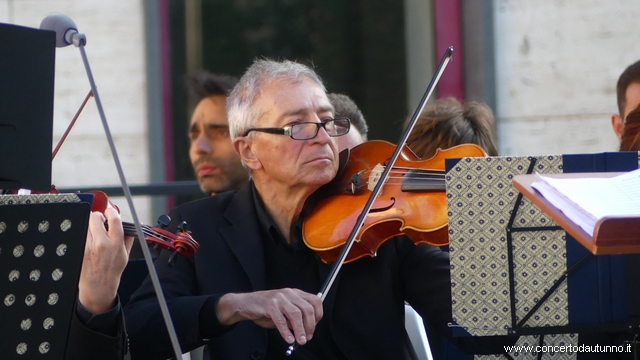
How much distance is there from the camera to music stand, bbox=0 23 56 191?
5.37 ft

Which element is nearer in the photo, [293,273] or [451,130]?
[293,273]

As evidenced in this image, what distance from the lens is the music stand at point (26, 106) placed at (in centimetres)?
164

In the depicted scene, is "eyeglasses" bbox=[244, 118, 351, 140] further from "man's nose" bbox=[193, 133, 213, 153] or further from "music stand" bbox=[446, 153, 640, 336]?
"man's nose" bbox=[193, 133, 213, 153]

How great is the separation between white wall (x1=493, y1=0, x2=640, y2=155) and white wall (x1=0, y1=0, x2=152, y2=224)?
196 centimetres

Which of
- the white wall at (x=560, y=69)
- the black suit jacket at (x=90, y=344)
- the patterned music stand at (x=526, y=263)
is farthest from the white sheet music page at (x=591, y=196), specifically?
the white wall at (x=560, y=69)

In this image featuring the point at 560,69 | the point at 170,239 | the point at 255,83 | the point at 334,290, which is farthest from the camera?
the point at 560,69

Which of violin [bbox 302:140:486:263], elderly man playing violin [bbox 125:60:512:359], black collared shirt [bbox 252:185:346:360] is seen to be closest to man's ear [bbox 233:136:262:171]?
elderly man playing violin [bbox 125:60:512:359]

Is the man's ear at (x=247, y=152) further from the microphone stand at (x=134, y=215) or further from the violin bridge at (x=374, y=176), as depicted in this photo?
the microphone stand at (x=134, y=215)

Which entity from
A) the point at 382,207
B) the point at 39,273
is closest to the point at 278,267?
the point at 382,207

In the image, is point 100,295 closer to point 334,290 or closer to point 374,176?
point 334,290

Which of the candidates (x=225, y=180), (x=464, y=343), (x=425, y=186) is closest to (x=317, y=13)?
(x=225, y=180)

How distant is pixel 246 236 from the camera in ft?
8.09

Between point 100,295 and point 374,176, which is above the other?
point 374,176

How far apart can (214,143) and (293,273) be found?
1578 millimetres
